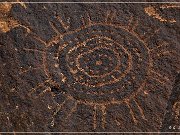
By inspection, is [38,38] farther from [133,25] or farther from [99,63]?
[133,25]

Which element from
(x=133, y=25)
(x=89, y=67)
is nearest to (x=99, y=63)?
(x=89, y=67)

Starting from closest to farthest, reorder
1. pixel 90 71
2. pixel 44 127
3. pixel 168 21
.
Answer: pixel 44 127 → pixel 90 71 → pixel 168 21

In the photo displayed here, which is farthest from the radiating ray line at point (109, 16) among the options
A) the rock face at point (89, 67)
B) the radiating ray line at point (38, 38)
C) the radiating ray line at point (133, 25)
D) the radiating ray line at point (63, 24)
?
the radiating ray line at point (38, 38)

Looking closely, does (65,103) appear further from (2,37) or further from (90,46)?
(2,37)

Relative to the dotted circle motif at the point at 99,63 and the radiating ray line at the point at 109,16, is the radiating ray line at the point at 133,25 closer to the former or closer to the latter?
the dotted circle motif at the point at 99,63

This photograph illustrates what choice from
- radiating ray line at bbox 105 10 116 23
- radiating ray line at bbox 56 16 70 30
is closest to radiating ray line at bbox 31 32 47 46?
radiating ray line at bbox 56 16 70 30

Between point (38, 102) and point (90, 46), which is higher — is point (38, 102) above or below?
below

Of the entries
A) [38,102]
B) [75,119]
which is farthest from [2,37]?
[75,119]

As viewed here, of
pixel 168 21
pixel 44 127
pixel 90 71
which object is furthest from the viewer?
pixel 168 21
